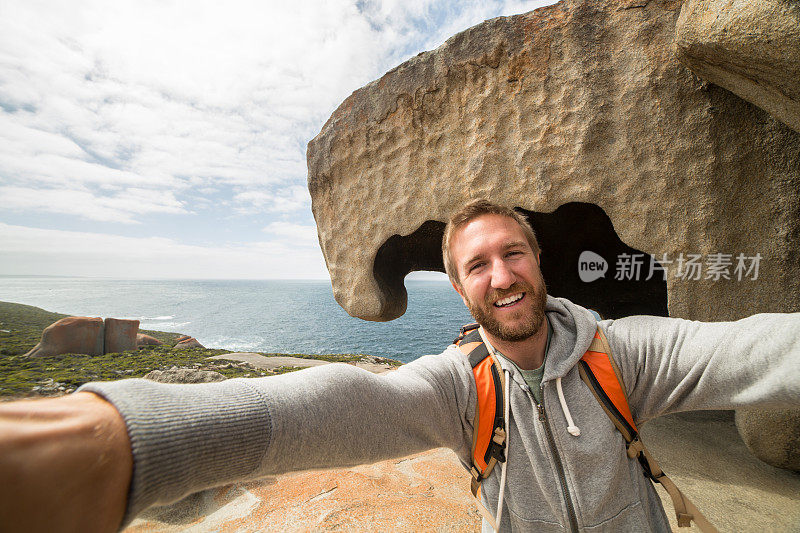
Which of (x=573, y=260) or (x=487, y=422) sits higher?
(x=573, y=260)

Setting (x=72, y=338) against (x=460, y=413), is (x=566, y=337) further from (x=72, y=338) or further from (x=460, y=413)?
(x=72, y=338)

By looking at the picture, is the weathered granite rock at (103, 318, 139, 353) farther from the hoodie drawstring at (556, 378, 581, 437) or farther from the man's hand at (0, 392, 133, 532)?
the hoodie drawstring at (556, 378, 581, 437)

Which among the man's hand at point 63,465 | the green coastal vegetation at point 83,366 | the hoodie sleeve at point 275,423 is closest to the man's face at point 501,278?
the hoodie sleeve at point 275,423

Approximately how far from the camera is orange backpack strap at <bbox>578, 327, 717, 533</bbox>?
1.45 m

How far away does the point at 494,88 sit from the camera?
2932 mm

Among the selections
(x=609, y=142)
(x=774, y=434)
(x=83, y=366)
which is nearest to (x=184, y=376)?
(x=609, y=142)

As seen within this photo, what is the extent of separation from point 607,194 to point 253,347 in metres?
36.2

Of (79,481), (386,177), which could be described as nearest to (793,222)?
(386,177)

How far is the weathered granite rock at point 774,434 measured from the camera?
267 centimetres

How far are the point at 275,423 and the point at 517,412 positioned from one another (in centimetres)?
103

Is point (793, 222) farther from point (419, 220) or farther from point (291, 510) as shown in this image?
point (291, 510)

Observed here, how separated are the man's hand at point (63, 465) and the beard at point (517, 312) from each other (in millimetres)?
1390

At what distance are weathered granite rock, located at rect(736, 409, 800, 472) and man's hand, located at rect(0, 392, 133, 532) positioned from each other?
398 centimetres

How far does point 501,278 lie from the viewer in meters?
1.69
